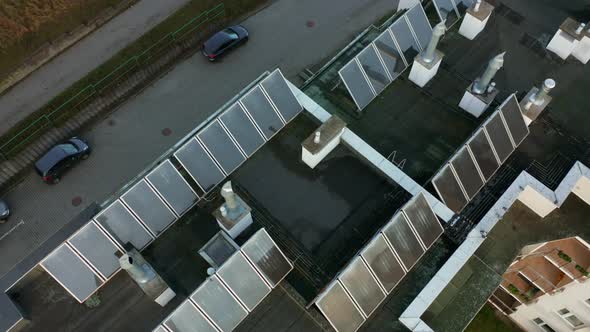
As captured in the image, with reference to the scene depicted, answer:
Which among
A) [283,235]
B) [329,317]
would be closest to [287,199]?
[283,235]

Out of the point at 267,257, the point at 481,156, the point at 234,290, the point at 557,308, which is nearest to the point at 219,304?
the point at 234,290

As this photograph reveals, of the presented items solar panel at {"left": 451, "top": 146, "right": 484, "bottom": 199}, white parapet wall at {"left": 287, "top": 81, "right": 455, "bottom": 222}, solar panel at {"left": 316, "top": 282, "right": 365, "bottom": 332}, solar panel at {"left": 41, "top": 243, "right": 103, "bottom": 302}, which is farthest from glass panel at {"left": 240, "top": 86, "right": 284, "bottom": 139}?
solar panel at {"left": 41, "top": 243, "right": 103, "bottom": 302}

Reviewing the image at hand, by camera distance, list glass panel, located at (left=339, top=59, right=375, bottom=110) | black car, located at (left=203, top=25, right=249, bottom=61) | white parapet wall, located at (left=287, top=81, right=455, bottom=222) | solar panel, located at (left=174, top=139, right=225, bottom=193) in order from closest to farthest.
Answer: solar panel, located at (left=174, top=139, right=225, bottom=193)
white parapet wall, located at (left=287, top=81, right=455, bottom=222)
glass panel, located at (left=339, top=59, right=375, bottom=110)
black car, located at (left=203, top=25, right=249, bottom=61)

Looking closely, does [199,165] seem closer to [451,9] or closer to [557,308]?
[451,9]

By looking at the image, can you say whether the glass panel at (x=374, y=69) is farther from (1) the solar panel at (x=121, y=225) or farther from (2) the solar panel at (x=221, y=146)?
(1) the solar panel at (x=121, y=225)

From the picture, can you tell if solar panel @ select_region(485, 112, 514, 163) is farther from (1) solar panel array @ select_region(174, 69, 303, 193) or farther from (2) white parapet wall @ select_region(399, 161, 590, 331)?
(1) solar panel array @ select_region(174, 69, 303, 193)

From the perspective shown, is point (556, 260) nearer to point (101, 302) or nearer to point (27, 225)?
point (101, 302)
